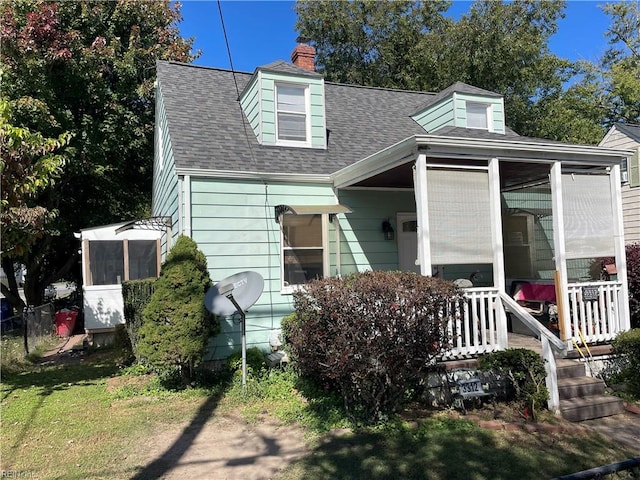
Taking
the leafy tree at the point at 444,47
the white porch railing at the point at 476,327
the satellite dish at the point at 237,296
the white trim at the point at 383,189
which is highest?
the leafy tree at the point at 444,47

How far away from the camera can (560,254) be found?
256 inches

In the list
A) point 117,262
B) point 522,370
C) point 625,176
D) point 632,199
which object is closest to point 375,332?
point 522,370

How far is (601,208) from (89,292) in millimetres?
11116

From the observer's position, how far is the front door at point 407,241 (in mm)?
8703

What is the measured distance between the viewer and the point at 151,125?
48.9 feet

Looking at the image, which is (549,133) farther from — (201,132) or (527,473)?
(527,473)

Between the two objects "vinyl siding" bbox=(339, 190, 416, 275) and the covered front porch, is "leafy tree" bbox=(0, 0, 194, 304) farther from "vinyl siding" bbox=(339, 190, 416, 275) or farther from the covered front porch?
the covered front porch

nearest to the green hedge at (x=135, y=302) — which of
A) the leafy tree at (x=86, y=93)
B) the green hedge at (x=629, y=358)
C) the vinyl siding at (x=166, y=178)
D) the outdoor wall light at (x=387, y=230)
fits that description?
the vinyl siding at (x=166, y=178)

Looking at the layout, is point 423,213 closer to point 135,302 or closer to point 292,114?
point 292,114

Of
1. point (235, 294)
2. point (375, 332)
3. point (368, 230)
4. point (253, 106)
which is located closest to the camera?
point (375, 332)

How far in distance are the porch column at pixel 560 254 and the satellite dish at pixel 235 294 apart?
4268mm

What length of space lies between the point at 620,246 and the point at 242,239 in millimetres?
6031

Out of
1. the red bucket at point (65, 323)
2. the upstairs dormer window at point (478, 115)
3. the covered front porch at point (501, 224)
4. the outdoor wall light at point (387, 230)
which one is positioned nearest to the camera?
the covered front porch at point (501, 224)

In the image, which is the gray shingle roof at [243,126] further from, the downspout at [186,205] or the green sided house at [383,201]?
the downspout at [186,205]
